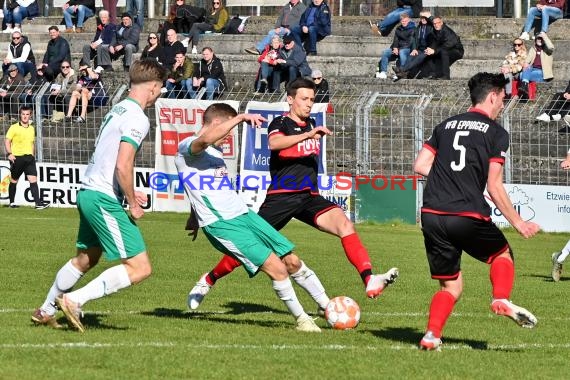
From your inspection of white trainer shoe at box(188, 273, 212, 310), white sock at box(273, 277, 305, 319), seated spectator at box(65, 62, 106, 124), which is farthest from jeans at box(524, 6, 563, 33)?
white sock at box(273, 277, 305, 319)

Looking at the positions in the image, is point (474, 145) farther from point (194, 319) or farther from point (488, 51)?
point (488, 51)

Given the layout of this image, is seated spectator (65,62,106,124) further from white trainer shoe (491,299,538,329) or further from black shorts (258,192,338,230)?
white trainer shoe (491,299,538,329)

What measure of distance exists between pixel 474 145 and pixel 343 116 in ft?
52.2

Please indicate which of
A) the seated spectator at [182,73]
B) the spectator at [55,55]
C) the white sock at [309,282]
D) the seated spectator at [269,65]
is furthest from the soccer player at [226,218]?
the spectator at [55,55]

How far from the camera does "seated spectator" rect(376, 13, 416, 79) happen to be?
97.1 feet

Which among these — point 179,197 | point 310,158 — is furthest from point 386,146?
point 310,158

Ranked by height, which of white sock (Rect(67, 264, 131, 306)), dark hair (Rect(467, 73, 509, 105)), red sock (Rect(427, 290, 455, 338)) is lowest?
red sock (Rect(427, 290, 455, 338))

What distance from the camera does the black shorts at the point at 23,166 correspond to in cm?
2695

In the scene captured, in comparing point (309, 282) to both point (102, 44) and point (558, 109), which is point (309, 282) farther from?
point (102, 44)

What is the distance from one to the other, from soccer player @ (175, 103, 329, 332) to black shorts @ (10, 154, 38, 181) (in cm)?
1663

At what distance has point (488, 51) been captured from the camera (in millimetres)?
30953

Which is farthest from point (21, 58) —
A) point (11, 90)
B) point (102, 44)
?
point (11, 90)

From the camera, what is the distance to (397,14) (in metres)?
31.9

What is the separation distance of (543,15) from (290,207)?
1871 centimetres
